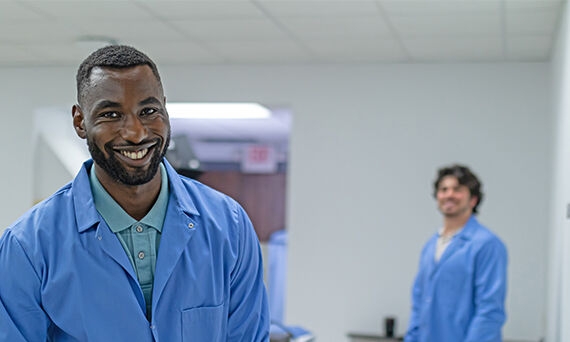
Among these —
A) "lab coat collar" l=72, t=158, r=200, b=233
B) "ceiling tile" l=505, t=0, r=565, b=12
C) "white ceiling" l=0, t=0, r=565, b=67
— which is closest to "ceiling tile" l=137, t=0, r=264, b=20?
"white ceiling" l=0, t=0, r=565, b=67

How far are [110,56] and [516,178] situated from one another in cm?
348

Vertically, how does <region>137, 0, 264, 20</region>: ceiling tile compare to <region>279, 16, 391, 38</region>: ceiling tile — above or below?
below

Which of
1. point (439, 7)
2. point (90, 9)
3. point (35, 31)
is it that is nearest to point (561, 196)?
point (439, 7)

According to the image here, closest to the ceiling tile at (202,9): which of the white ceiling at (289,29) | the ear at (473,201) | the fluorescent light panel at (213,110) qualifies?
the white ceiling at (289,29)

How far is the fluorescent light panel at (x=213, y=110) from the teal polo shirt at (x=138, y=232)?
143 inches

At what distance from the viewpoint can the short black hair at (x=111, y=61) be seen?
1.35m

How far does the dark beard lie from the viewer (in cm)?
134

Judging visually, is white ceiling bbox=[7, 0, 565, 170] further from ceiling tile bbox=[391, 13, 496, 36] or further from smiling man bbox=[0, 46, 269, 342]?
smiling man bbox=[0, 46, 269, 342]

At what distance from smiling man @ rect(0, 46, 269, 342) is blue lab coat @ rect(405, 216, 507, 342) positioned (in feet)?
6.85

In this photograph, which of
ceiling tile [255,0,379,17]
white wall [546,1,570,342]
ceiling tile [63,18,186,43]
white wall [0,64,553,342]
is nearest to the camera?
white wall [546,1,570,342]

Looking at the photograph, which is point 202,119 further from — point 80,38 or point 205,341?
point 205,341

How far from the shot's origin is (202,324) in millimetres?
1394

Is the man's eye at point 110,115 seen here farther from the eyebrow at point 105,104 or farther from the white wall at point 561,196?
the white wall at point 561,196

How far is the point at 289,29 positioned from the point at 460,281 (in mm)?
1370
